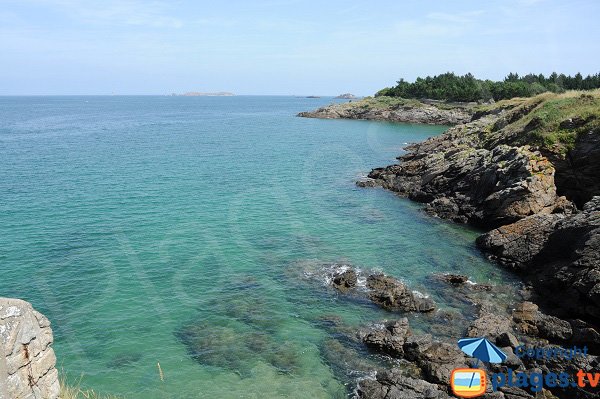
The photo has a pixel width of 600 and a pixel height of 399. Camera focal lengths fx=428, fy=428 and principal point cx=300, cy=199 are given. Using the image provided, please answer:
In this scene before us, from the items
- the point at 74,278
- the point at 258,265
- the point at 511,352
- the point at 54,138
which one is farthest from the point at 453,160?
the point at 54,138

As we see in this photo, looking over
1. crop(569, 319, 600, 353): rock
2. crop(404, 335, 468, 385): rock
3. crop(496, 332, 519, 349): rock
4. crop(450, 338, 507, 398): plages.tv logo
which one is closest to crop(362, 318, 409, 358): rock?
crop(404, 335, 468, 385): rock

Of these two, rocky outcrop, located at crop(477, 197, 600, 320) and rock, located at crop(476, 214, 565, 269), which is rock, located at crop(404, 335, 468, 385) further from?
rock, located at crop(476, 214, 565, 269)

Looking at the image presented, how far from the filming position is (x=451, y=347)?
21828mm

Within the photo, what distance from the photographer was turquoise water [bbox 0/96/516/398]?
22078mm

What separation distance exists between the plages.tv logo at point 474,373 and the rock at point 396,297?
24.6 ft

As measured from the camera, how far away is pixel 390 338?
2297 centimetres

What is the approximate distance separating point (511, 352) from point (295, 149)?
7484cm

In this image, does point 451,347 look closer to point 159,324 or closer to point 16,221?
point 159,324

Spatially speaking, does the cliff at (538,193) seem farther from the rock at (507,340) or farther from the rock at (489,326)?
the rock at (507,340)

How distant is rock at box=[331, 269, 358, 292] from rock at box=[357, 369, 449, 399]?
984cm

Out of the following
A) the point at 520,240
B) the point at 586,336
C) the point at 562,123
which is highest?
the point at 562,123

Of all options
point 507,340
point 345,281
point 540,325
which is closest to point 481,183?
point 345,281

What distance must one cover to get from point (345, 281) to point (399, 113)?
142847 mm

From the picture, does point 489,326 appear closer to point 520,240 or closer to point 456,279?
point 456,279
